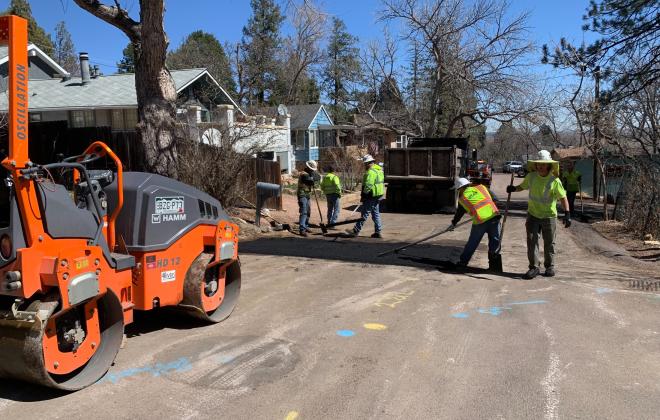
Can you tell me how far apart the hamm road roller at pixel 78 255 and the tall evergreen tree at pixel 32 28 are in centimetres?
3960

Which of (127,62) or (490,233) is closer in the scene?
(490,233)

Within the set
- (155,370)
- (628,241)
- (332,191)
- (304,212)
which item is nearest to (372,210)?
(304,212)

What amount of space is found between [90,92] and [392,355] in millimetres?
25415

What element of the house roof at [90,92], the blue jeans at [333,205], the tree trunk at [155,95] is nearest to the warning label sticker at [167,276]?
the tree trunk at [155,95]

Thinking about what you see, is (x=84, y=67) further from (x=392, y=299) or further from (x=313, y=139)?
(x=392, y=299)

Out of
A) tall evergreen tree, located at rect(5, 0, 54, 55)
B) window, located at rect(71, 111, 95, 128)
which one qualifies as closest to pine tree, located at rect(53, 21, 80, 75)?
tall evergreen tree, located at rect(5, 0, 54, 55)

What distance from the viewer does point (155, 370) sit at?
4.13 metres

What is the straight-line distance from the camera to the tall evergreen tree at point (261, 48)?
5034 cm

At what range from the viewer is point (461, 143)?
20.0m

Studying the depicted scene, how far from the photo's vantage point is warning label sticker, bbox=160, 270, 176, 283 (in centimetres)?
465

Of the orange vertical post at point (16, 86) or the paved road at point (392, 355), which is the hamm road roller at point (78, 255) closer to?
the orange vertical post at point (16, 86)

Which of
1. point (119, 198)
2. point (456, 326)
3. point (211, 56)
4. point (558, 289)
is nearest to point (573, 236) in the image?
point (558, 289)

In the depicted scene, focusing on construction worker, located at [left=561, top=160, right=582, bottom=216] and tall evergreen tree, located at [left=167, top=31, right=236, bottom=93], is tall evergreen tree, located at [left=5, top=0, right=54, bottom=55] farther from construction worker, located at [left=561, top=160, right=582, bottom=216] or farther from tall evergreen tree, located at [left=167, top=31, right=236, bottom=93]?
construction worker, located at [left=561, top=160, right=582, bottom=216]

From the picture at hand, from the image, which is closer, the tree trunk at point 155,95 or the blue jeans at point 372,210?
the tree trunk at point 155,95
